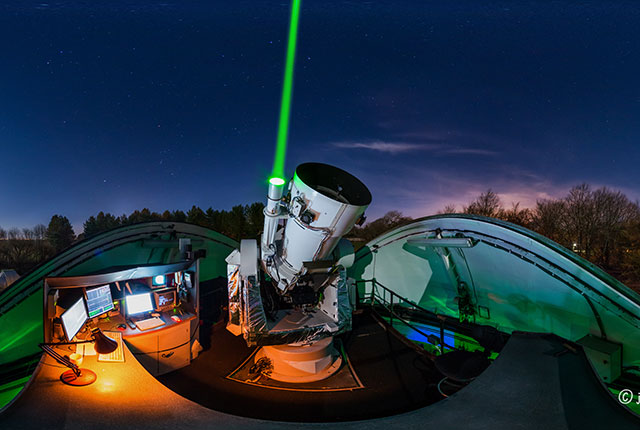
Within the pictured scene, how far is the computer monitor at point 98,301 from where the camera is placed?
5455 mm

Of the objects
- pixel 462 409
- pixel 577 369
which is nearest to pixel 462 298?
pixel 577 369

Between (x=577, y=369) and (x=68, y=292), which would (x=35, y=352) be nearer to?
(x=68, y=292)

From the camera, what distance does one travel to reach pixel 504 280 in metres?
7.21

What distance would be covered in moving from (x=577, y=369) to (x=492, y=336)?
1307 millimetres

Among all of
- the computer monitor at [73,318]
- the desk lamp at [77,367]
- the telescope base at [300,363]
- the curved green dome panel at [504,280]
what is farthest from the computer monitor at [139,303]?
the curved green dome panel at [504,280]

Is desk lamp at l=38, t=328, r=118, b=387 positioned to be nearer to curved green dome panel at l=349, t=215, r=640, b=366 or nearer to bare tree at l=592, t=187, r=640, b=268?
curved green dome panel at l=349, t=215, r=640, b=366

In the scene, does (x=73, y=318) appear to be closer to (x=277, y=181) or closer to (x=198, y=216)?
(x=277, y=181)

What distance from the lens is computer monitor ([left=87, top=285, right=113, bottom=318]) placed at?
546 centimetres

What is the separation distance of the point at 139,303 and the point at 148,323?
2.14 feet

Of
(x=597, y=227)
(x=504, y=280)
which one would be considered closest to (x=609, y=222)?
(x=597, y=227)

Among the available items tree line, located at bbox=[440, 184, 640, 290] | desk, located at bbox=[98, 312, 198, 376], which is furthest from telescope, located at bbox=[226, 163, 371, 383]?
tree line, located at bbox=[440, 184, 640, 290]

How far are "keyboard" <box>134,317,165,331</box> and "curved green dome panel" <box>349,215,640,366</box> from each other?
679cm

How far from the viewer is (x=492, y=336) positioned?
10.7ft

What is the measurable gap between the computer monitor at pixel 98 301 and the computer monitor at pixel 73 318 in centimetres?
108
